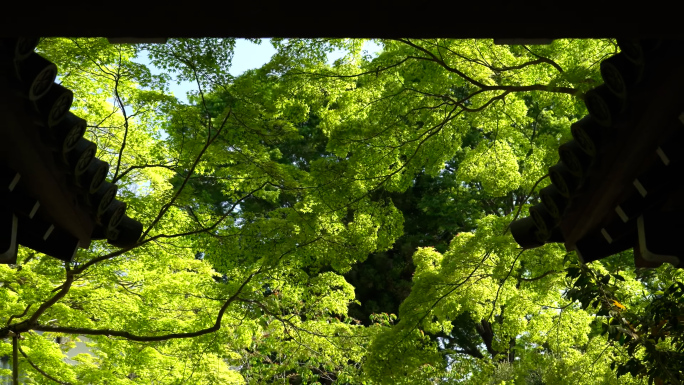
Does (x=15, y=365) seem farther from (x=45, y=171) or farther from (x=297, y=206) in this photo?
(x=45, y=171)

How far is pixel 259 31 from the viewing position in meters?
2.00

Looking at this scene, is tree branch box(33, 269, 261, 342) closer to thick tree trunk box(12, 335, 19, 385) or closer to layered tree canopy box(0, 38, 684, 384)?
layered tree canopy box(0, 38, 684, 384)

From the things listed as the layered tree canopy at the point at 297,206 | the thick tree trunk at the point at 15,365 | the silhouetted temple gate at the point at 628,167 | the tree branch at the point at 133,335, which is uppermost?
the layered tree canopy at the point at 297,206

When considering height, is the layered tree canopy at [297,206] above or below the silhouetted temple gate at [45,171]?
above

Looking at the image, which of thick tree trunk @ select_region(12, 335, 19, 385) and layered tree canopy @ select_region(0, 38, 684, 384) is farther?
layered tree canopy @ select_region(0, 38, 684, 384)

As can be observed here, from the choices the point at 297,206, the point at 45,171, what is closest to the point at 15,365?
the point at 297,206

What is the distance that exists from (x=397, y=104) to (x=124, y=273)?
15.2ft

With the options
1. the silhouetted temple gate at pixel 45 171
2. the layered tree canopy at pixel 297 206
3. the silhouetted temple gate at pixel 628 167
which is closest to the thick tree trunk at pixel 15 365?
the layered tree canopy at pixel 297 206

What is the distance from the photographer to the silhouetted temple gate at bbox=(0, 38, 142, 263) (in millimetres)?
2721

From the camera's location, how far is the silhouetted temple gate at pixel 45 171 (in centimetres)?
272

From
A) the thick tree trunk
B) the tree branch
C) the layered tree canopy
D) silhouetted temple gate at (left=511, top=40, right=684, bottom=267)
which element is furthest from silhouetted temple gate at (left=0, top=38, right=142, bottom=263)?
the tree branch

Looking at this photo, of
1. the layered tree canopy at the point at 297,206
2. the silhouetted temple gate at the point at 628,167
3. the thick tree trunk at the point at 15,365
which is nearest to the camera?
the silhouetted temple gate at the point at 628,167

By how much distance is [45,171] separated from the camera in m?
3.14

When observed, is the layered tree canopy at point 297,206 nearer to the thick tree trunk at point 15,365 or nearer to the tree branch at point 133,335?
the tree branch at point 133,335
